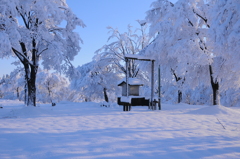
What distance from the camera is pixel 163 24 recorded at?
12.4 m

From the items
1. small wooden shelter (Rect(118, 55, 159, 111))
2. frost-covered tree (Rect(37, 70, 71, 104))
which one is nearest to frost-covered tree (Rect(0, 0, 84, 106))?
small wooden shelter (Rect(118, 55, 159, 111))

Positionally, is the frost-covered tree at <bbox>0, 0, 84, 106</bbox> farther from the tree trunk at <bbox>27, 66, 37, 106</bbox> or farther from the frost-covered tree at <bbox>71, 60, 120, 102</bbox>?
the frost-covered tree at <bbox>71, 60, 120, 102</bbox>

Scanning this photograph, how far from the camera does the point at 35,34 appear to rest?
38.7ft

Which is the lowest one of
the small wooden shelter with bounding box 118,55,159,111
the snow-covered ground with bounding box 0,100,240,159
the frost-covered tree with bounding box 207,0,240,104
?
the snow-covered ground with bounding box 0,100,240,159

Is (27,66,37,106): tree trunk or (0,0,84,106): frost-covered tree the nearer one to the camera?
(0,0,84,106): frost-covered tree

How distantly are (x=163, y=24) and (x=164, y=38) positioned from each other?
918mm

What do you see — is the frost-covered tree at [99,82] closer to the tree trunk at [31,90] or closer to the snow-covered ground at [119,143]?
the tree trunk at [31,90]

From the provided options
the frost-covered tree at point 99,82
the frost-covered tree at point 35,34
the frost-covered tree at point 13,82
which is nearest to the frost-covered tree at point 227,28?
the frost-covered tree at point 35,34

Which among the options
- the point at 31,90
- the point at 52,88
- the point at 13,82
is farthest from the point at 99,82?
the point at 13,82

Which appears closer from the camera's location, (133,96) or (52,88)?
(133,96)

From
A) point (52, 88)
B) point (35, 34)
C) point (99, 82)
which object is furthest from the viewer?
point (52, 88)

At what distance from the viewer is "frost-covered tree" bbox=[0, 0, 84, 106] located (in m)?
9.92

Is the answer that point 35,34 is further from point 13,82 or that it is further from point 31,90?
point 13,82

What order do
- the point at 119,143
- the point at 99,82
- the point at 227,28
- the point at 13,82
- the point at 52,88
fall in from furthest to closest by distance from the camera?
1. the point at 52,88
2. the point at 13,82
3. the point at 99,82
4. the point at 227,28
5. the point at 119,143
